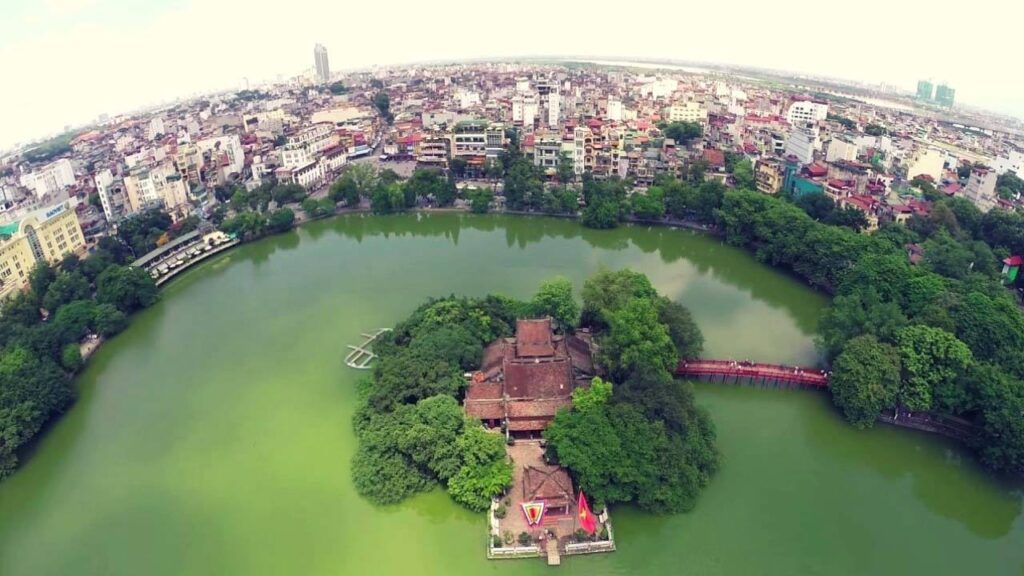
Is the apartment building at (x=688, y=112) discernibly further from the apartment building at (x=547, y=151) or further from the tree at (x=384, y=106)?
the tree at (x=384, y=106)

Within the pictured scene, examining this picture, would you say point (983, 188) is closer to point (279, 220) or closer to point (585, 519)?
point (585, 519)

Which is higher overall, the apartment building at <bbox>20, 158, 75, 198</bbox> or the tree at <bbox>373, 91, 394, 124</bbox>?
the tree at <bbox>373, 91, 394, 124</bbox>

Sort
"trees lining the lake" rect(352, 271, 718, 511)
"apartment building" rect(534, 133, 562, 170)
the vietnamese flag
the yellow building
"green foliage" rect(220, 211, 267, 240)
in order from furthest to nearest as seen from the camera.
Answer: "apartment building" rect(534, 133, 562, 170)
"green foliage" rect(220, 211, 267, 240)
the yellow building
"trees lining the lake" rect(352, 271, 718, 511)
the vietnamese flag

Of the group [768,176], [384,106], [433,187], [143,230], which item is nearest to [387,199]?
[433,187]

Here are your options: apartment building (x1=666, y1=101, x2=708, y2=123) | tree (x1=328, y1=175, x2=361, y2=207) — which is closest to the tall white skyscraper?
apartment building (x1=666, y1=101, x2=708, y2=123)

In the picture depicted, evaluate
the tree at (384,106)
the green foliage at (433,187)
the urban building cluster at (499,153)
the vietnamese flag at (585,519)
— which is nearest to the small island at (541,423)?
the vietnamese flag at (585,519)

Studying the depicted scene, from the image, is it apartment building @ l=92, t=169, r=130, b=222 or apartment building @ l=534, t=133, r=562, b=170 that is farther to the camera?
apartment building @ l=534, t=133, r=562, b=170

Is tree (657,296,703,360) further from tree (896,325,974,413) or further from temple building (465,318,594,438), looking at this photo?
tree (896,325,974,413)
